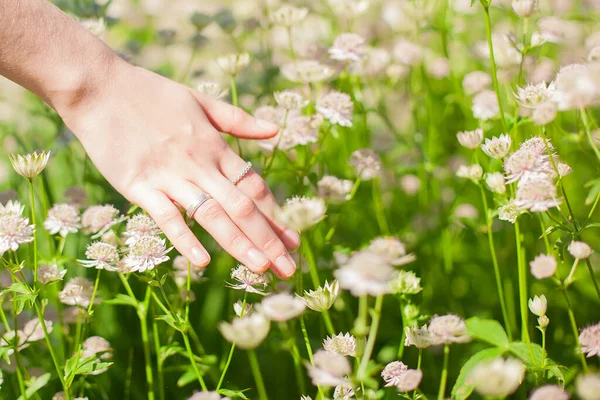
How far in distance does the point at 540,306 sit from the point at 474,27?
6.04ft

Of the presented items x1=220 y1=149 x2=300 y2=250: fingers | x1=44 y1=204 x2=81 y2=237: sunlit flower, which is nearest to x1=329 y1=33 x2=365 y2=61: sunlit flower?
x1=220 y1=149 x2=300 y2=250: fingers

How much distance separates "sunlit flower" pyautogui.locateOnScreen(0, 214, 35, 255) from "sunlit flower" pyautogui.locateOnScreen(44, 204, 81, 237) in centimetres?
18

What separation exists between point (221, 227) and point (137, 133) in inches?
8.9

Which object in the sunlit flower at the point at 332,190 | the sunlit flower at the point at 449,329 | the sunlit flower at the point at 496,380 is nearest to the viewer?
the sunlit flower at the point at 496,380

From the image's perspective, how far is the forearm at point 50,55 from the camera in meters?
1.08

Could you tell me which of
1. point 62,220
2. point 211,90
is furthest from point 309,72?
point 62,220

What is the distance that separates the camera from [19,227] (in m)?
1.00

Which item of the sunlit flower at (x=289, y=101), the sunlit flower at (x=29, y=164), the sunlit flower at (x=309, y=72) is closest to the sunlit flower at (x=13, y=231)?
the sunlit flower at (x=29, y=164)

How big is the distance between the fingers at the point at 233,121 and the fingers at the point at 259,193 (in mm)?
90

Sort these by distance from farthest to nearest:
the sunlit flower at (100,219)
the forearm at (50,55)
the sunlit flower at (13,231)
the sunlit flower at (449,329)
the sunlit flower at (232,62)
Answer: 1. the sunlit flower at (232,62)
2. the sunlit flower at (100,219)
3. the forearm at (50,55)
4. the sunlit flower at (13,231)
5. the sunlit flower at (449,329)

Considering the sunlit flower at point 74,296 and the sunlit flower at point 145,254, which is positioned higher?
the sunlit flower at point 145,254

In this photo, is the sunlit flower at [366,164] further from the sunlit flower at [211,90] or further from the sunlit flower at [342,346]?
the sunlit flower at [342,346]

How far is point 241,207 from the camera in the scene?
1.12m

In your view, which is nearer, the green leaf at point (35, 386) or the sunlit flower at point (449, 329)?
the sunlit flower at point (449, 329)
